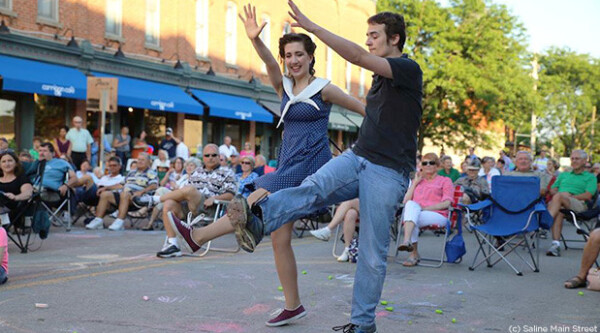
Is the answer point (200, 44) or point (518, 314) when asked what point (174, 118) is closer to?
point (200, 44)

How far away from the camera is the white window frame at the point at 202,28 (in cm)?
2656

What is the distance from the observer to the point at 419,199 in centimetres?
930

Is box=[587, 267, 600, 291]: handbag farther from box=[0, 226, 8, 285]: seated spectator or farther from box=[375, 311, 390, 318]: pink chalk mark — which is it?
box=[0, 226, 8, 285]: seated spectator

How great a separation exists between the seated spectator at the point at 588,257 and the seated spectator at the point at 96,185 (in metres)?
8.90

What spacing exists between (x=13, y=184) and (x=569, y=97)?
62543 millimetres

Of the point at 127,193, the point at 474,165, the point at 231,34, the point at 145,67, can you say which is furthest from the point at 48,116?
the point at 474,165

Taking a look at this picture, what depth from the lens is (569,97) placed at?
64.2 meters

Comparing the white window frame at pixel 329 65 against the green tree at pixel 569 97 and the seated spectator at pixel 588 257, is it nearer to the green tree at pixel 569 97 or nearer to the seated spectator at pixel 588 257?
the seated spectator at pixel 588 257

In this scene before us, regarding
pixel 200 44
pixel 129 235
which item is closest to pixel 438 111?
pixel 200 44

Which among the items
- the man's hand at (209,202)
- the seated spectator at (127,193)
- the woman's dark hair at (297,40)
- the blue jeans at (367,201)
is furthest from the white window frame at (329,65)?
the blue jeans at (367,201)

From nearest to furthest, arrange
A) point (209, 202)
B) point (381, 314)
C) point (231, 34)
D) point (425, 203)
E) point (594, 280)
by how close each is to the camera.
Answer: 1. point (381, 314)
2. point (594, 280)
3. point (425, 203)
4. point (209, 202)
5. point (231, 34)

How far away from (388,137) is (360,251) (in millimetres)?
767

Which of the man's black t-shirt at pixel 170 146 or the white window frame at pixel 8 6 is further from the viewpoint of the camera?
the man's black t-shirt at pixel 170 146

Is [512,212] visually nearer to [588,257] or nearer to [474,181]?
[588,257]
